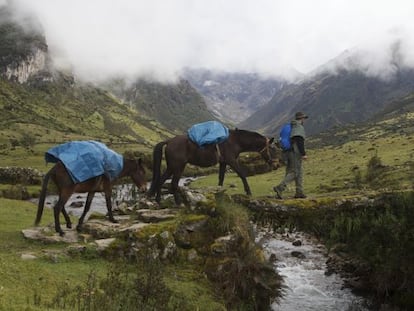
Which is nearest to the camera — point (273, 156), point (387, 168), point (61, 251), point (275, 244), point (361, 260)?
point (61, 251)

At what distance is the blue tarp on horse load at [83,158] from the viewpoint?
16.3 metres

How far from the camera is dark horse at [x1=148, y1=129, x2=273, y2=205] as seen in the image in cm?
1972

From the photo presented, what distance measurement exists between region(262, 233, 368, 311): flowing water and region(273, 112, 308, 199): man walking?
8.75ft

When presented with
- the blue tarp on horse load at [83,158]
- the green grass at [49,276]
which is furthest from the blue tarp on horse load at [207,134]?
the green grass at [49,276]

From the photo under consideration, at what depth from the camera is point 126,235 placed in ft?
52.4

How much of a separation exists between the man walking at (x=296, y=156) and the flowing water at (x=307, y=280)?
2666 mm

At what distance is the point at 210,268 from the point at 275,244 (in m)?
12.4

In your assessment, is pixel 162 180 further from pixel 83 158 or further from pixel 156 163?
pixel 83 158

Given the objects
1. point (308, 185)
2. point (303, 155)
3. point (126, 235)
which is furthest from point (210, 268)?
point (308, 185)

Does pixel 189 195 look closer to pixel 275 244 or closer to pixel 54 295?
pixel 54 295

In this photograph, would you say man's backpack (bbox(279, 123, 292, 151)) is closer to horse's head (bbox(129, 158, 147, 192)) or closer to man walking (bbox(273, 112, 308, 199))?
man walking (bbox(273, 112, 308, 199))

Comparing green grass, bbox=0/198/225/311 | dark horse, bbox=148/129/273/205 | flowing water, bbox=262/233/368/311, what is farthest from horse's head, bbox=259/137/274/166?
green grass, bbox=0/198/225/311

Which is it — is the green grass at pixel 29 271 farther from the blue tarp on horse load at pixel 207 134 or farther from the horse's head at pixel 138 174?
the blue tarp on horse load at pixel 207 134

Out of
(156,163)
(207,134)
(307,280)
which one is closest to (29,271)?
(156,163)
